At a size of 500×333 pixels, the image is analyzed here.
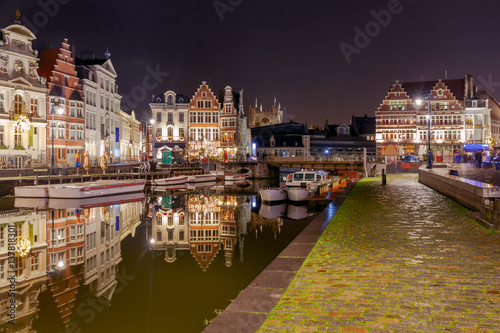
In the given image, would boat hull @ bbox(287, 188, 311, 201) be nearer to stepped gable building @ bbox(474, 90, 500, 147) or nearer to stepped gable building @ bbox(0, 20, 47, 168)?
stepped gable building @ bbox(0, 20, 47, 168)

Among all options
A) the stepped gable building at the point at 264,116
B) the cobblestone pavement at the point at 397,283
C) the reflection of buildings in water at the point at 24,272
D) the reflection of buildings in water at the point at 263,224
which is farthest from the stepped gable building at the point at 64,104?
the stepped gable building at the point at 264,116

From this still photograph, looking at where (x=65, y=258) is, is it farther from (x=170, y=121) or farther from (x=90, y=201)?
(x=170, y=121)

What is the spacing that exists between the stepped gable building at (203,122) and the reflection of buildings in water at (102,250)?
50690 millimetres

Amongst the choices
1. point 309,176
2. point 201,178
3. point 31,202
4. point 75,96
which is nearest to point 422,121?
point 201,178

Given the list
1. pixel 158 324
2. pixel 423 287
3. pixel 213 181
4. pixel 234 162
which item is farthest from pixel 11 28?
Result: pixel 423 287

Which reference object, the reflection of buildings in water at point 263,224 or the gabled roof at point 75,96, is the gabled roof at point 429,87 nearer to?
the gabled roof at point 75,96

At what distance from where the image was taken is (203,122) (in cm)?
8038

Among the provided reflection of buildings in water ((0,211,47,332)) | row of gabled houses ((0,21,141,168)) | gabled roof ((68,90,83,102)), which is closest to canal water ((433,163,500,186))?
reflection of buildings in water ((0,211,47,332))

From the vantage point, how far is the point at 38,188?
110ft

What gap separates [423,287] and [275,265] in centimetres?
295

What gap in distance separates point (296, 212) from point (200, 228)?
8597mm

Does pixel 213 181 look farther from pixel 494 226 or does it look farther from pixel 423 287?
pixel 423 287

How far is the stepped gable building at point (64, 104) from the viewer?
52.8m

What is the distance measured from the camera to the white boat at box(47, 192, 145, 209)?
31828mm
